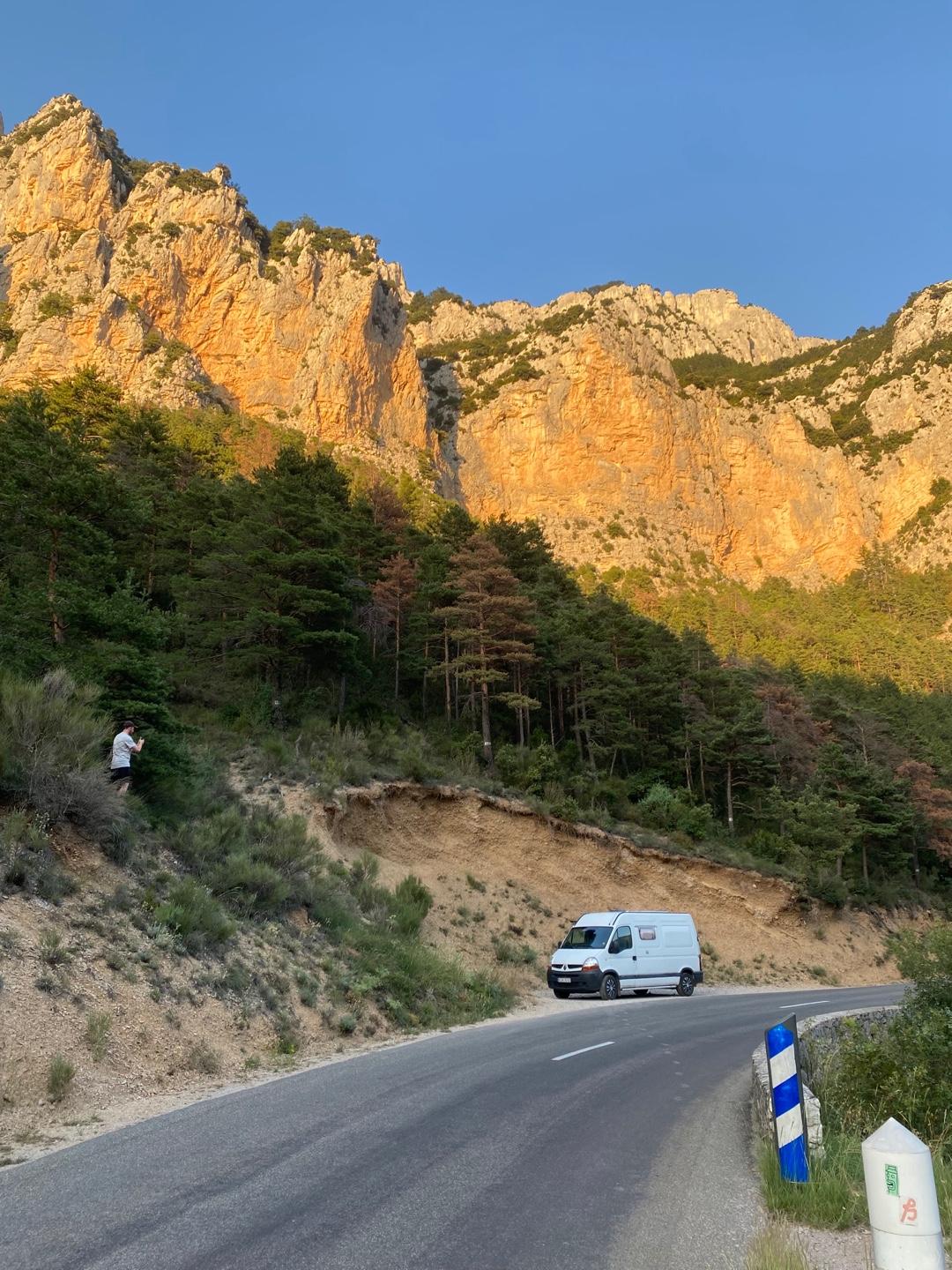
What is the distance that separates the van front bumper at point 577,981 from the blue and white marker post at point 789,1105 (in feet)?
51.3

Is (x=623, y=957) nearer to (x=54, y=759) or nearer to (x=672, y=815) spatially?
(x=672, y=815)

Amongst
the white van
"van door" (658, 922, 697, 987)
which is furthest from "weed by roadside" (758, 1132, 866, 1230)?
"van door" (658, 922, 697, 987)

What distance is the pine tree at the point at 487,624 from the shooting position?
104 ft

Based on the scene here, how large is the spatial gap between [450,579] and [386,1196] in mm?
30380

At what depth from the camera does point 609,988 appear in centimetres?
2134

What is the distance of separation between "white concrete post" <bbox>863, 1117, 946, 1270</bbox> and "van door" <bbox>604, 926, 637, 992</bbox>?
19.2 meters

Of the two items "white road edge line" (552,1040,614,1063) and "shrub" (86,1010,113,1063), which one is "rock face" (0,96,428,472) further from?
"shrub" (86,1010,113,1063)

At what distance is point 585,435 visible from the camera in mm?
101688

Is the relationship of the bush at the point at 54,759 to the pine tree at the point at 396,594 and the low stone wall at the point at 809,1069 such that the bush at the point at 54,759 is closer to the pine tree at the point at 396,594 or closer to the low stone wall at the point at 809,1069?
the low stone wall at the point at 809,1069

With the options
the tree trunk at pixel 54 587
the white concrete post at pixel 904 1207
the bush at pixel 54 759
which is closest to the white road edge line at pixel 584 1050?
the bush at pixel 54 759

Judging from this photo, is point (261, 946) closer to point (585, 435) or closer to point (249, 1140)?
point (249, 1140)

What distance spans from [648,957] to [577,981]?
2.65 m

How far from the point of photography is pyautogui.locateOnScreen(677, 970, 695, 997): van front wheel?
23547 mm

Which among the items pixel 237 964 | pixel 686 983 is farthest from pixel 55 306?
pixel 237 964
